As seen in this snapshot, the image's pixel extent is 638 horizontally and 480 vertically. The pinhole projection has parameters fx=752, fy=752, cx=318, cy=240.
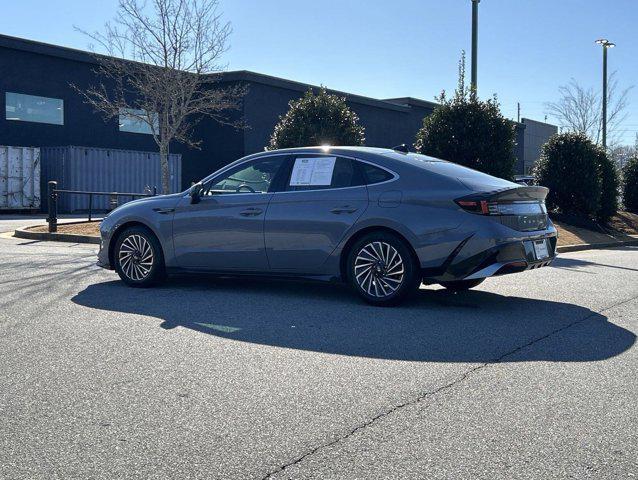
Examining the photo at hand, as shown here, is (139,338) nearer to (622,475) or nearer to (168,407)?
(168,407)

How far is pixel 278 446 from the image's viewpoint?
11.7 feet

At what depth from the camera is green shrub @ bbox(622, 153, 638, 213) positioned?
2959 cm

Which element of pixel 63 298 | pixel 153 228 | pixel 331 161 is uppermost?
pixel 331 161

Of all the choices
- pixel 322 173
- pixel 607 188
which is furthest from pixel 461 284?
pixel 607 188

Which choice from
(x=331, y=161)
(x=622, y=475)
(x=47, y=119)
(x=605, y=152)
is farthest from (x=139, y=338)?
(x=47, y=119)

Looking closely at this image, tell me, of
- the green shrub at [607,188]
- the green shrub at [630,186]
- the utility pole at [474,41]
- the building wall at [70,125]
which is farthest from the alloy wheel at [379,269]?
the green shrub at [630,186]

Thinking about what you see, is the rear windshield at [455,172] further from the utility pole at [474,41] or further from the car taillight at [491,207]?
the utility pole at [474,41]

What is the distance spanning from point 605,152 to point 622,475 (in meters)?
23.2

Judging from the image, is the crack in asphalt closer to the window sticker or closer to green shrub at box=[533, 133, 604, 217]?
the window sticker

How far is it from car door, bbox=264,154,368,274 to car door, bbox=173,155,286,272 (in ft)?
0.50

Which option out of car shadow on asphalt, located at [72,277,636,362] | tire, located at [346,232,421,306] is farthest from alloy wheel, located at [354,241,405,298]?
car shadow on asphalt, located at [72,277,636,362]

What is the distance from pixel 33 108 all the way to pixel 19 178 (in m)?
3.24

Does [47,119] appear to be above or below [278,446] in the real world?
above

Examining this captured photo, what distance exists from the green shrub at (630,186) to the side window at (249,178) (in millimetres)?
24696
